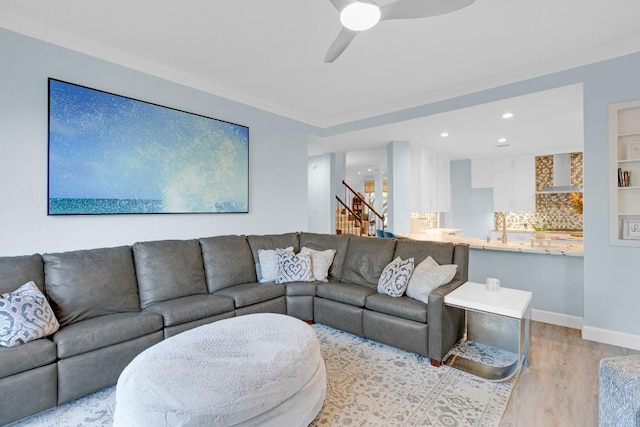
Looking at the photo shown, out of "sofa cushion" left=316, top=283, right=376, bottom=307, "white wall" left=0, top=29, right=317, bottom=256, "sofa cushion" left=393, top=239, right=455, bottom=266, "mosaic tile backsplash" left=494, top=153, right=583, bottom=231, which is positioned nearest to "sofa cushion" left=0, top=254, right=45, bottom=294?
"white wall" left=0, top=29, right=317, bottom=256

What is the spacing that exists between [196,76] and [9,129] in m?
1.75

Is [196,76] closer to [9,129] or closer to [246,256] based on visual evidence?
[9,129]

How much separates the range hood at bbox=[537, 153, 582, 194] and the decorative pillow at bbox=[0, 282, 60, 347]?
790 cm

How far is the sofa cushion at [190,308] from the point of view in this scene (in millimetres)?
2465

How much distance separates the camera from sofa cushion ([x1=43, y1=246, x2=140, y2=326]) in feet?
7.47

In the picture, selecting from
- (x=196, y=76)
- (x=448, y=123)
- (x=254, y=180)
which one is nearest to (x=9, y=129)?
(x=196, y=76)

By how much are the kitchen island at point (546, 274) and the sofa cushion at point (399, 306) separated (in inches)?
68.8

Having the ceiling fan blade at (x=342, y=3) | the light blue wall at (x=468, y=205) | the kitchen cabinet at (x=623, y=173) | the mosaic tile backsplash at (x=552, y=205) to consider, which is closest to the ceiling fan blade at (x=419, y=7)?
the ceiling fan blade at (x=342, y=3)

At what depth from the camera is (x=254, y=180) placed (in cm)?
418

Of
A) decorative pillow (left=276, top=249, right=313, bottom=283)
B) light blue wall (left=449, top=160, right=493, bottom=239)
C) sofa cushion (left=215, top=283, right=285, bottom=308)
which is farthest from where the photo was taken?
light blue wall (left=449, top=160, right=493, bottom=239)

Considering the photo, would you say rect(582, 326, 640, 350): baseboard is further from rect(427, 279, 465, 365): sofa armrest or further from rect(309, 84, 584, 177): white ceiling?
rect(309, 84, 584, 177): white ceiling

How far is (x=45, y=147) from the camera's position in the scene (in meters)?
2.53

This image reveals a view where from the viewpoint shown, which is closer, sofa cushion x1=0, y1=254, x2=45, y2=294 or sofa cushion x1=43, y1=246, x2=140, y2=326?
sofa cushion x1=0, y1=254, x2=45, y2=294

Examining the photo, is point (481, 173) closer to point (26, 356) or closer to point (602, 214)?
point (602, 214)
